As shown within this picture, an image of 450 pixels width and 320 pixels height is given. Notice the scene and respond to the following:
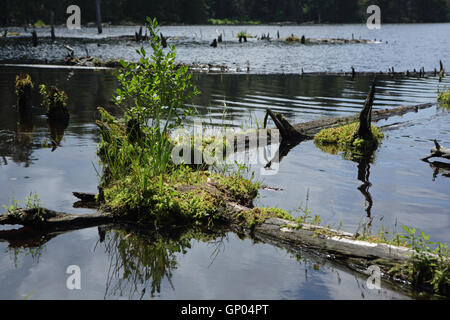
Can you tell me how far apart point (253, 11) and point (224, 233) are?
171 metres

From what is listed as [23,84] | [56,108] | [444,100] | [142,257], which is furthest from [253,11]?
[142,257]

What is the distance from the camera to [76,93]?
25.6 metres

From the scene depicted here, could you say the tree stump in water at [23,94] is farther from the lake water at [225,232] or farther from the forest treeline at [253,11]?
the forest treeline at [253,11]

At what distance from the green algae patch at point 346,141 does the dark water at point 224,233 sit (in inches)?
14.5

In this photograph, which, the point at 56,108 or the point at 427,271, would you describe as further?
the point at 56,108

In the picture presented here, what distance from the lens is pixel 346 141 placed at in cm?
1509

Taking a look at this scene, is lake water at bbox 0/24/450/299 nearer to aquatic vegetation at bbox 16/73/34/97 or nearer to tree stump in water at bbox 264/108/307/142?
tree stump in water at bbox 264/108/307/142

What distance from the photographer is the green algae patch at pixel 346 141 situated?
14.5m

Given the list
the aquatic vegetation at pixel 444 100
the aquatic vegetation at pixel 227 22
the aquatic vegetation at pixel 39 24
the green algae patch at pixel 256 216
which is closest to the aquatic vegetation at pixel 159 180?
the green algae patch at pixel 256 216

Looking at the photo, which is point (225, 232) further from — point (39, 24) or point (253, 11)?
point (253, 11)

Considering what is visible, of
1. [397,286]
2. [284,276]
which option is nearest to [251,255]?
[284,276]

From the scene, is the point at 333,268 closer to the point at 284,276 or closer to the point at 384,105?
the point at 284,276
